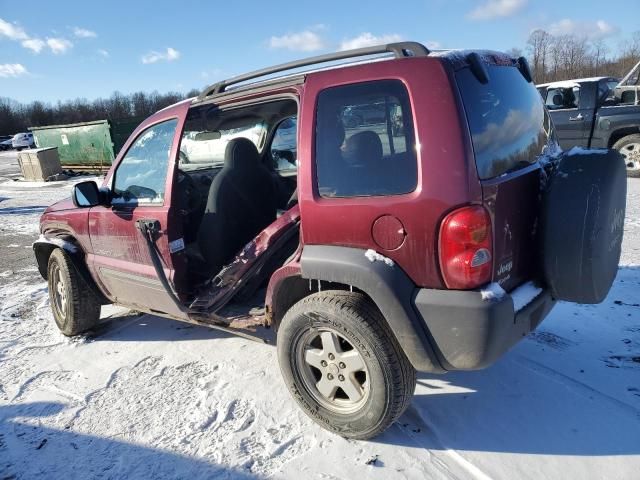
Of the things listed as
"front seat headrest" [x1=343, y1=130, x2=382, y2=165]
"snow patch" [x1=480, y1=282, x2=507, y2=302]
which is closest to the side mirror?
"front seat headrest" [x1=343, y1=130, x2=382, y2=165]

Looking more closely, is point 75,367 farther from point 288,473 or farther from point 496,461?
point 496,461

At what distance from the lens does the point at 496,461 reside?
7.70 feet

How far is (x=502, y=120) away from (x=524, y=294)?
0.89m

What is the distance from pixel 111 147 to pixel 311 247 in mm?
17968

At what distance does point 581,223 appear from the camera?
220 centimetres

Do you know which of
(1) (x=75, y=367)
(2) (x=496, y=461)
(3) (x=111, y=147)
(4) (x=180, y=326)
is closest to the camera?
(2) (x=496, y=461)

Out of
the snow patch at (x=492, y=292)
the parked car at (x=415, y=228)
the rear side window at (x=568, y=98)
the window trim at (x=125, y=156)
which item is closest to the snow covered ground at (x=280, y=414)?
the parked car at (x=415, y=228)

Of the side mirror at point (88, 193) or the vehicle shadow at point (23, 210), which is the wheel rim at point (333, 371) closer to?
the side mirror at point (88, 193)

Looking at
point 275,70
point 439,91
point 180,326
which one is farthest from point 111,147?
point 439,91

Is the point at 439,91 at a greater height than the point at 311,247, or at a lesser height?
greater

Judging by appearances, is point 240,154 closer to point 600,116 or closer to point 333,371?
point 333,371

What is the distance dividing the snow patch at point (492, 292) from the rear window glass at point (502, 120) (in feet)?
1.64

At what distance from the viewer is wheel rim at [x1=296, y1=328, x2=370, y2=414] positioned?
253 centimetres

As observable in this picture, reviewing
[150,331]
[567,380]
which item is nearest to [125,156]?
[150,331]
